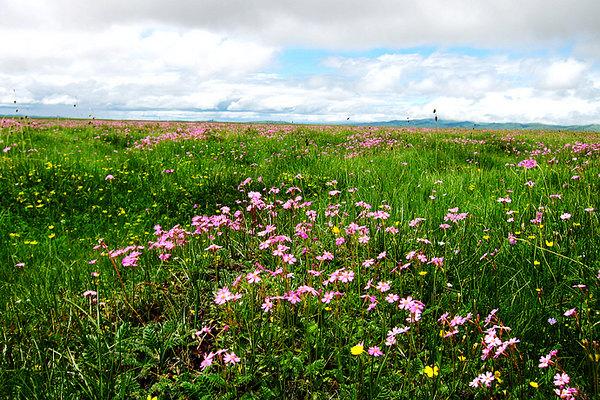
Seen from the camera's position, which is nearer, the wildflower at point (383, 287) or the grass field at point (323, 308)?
the grass field at point (323, 308)

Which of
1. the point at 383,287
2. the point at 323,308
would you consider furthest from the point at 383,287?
the point at 323,308

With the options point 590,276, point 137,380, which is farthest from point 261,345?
point 590,276

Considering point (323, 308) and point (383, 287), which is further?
point (323, 308)

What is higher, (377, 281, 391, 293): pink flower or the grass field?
(377, 281, 391, 293): pink flower

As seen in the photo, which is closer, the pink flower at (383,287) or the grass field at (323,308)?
the grass field at (323,308)

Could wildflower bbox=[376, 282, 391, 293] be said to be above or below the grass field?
above

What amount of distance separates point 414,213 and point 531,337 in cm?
Answer: 218

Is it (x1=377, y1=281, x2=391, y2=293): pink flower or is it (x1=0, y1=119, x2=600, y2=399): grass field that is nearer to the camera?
(x1=0, y1=119, x2=600, y2=399): grass field

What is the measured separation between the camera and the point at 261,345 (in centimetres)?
254

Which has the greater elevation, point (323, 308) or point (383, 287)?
point (383, 287)

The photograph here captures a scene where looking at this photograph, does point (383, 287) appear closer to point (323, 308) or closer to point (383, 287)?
point (383, 287)

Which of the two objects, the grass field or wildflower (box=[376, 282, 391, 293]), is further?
wildflower (box=[376, 282, 391, 293])

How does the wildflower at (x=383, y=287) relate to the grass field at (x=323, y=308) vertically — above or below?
above

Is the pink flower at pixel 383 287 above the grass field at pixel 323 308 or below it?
above
